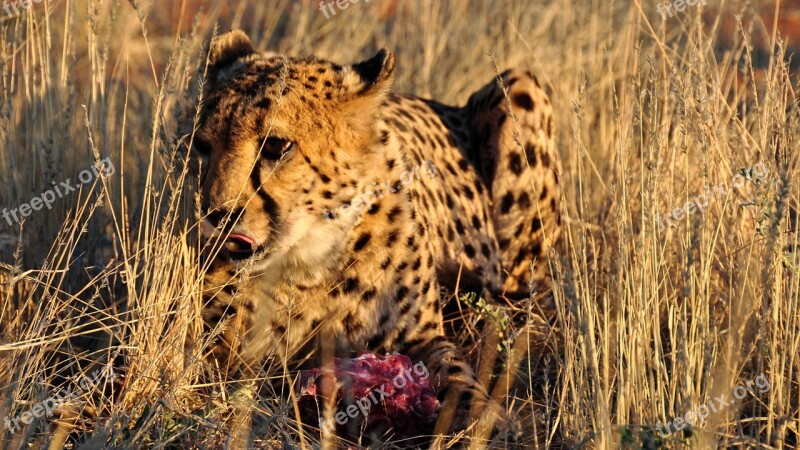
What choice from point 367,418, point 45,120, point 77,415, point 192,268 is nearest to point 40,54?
point 45,120

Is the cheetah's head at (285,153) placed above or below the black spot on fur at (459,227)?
above

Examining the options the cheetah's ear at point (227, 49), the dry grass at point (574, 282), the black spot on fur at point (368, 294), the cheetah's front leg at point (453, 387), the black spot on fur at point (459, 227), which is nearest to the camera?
the dry grass at point (574, 282)

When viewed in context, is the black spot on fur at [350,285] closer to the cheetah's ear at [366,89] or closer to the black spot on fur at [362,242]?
the black spot on fur at [362,242]

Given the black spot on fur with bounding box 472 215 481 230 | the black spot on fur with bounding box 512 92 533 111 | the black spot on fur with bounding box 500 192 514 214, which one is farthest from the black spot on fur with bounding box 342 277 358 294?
the black spot on fur with bounding box 512 92 533 111

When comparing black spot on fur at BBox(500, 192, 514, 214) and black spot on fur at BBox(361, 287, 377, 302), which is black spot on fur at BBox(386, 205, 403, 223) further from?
black spot on fur at BBox(500, 192, 514, 214)

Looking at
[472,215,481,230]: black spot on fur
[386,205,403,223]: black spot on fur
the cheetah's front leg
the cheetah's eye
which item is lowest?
the cheetah's front leg

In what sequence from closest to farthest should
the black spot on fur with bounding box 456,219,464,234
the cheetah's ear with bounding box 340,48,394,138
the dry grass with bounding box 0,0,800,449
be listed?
1. the dry grass with bounding box 0,0,800,449
2. the cheetah's ear with bounding box 340,48,394,138
3. the black spot on fur with bounding box 456,219,464,234

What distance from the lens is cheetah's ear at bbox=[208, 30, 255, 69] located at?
11.9ft

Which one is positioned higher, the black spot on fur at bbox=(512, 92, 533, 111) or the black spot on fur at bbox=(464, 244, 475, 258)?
the black spot on fur at bbox=(512, 92, 533, 111)

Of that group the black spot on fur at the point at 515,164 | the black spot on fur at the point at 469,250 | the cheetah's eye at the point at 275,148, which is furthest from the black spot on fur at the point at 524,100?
the cheetah's eye at the point at 275,148

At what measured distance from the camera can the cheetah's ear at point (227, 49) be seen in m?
3.64

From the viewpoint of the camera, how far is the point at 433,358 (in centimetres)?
346

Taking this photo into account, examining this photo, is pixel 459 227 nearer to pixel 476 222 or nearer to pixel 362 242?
pixel 476 222

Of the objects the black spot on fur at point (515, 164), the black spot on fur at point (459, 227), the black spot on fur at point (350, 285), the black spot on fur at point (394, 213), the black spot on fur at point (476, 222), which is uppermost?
the black spot on fur at point (394, 213)
